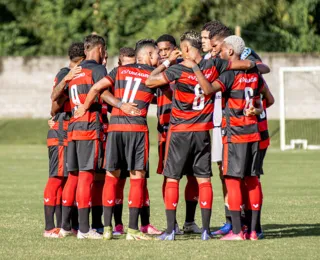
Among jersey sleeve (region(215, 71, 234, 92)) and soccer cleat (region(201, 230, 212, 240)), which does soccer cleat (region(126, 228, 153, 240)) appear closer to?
soccer cleat (region(201, 230, 212, 240))

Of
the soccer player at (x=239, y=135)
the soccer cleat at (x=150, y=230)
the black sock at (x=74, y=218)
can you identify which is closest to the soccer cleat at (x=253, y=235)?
the soccer player at (x=239, y=135)

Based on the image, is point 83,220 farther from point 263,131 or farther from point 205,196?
point 263,131

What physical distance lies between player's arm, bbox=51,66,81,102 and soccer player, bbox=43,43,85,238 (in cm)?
13

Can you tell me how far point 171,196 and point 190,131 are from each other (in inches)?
27.8

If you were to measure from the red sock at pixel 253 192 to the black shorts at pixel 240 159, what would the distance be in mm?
103

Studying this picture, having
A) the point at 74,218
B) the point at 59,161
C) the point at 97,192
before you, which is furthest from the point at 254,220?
the point at 59,161

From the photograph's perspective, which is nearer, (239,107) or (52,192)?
(239,107)

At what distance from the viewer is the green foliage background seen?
38531 mm

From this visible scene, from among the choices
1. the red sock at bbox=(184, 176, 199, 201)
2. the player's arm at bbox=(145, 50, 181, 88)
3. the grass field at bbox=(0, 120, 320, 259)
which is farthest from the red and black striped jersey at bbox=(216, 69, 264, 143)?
the red sock at bbox=(184, 176, 199, 201)

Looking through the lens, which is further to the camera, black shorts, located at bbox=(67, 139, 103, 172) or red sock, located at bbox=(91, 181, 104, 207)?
red sock, located at bbox=(91, 181, 104, 207)

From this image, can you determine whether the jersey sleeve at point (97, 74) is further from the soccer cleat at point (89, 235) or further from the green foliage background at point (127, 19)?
the green foliage background at point (127, 19)

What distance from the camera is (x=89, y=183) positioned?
10.5m

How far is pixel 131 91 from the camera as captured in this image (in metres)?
10.4

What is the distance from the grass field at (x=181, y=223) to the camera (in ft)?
30.2
